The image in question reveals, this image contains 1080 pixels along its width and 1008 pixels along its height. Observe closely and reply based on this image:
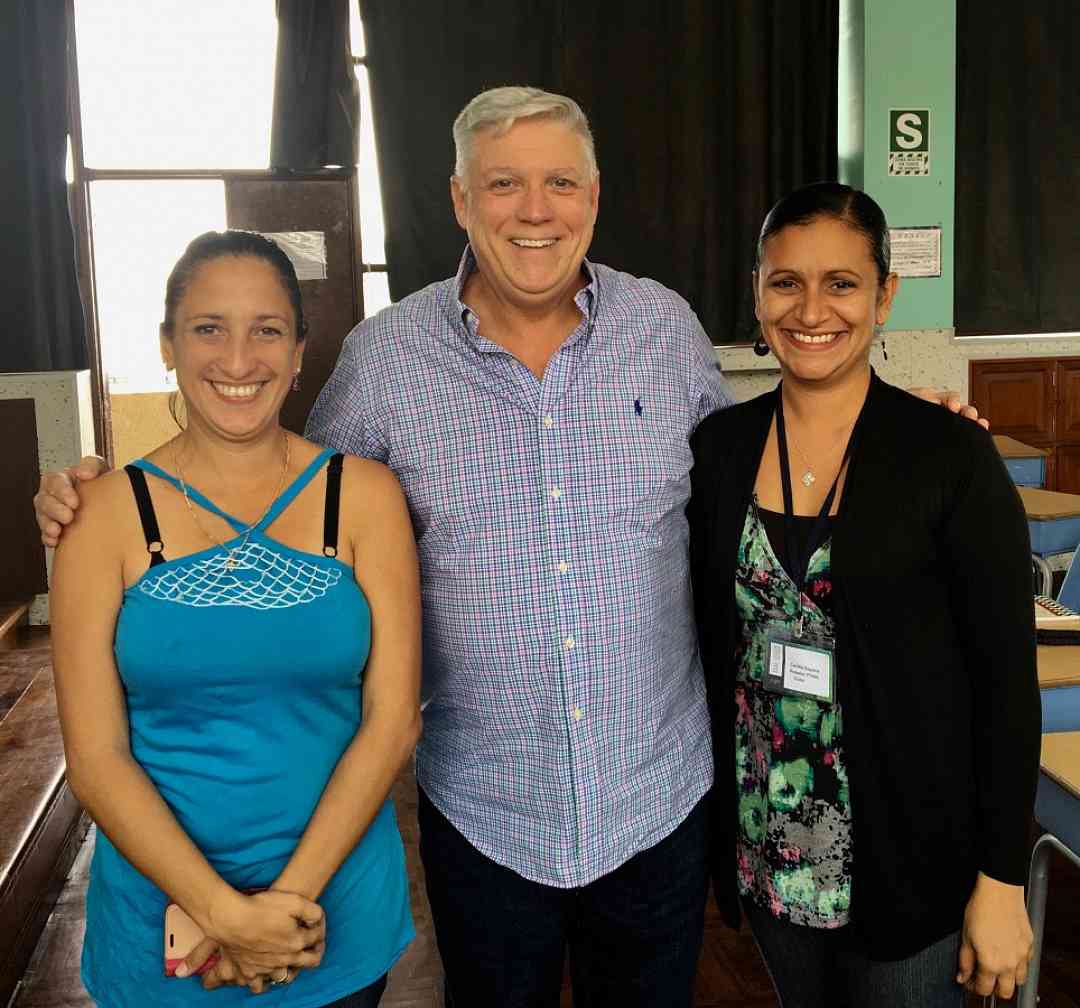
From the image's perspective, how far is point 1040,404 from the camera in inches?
259

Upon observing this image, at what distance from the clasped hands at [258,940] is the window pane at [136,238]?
4.69 meters

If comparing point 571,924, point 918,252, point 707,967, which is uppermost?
point 918,252

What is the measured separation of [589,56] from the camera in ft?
19.0

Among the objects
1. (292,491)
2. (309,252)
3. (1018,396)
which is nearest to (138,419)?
(309,252)

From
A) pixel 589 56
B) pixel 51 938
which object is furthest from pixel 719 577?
pixel 589 56

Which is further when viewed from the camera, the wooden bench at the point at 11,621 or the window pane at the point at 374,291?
the window pane at the point at 374,291

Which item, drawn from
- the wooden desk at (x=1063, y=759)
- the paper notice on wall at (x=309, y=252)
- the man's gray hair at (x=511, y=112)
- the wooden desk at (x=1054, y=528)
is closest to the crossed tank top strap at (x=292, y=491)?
the man's gray hair at (x=511, y=112)

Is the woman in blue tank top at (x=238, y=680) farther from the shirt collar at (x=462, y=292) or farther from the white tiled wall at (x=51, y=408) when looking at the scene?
the white tiled wall at (x=51, y=408)

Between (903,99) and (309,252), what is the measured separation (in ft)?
11.0

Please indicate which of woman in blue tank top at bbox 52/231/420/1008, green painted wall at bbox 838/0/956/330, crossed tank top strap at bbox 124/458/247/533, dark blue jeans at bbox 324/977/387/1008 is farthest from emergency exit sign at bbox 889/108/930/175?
dark blue jeans at bbox 324/977/387/1008

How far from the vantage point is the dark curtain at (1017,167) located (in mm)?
6109

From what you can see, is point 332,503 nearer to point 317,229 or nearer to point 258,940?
point 258,940

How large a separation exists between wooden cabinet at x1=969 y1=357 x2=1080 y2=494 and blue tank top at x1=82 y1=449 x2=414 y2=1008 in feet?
19.3

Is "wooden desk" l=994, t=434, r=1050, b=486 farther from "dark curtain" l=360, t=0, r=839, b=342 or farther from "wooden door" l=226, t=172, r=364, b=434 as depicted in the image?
"wooden door" l=226, t=172, r=364, b=434
